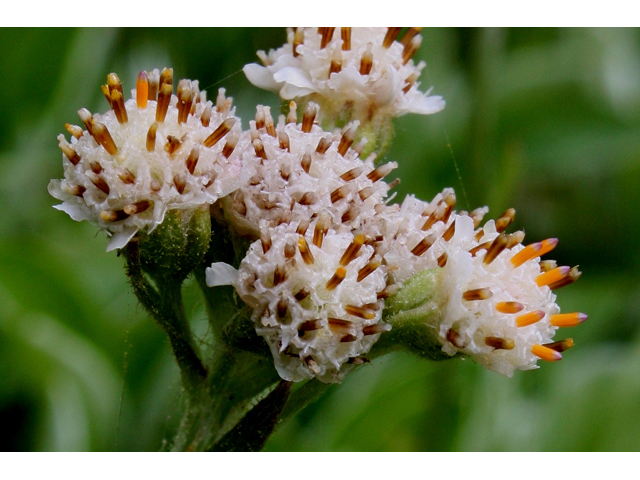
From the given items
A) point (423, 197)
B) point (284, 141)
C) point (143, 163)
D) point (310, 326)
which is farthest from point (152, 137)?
point (423, 197)

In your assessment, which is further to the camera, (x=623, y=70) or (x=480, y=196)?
(x=623, y=70)

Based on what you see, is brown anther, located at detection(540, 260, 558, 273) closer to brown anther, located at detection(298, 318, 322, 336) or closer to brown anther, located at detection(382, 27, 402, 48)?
brown anther, located at detection(298, 318, 322, 336)

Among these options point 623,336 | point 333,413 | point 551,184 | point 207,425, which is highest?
point 207,425

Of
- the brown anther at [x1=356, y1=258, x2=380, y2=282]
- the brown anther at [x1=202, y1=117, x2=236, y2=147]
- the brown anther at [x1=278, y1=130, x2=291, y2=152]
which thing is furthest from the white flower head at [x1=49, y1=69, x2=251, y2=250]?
the brown anther at [x1=356, y1=258, x2=380, y2=282]

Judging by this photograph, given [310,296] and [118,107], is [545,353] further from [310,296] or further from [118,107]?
[118,107]

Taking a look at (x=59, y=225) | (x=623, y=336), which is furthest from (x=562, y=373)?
(x=59, y=225)

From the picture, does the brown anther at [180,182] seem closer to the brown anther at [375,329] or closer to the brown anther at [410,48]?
the brown anther at [375,329]

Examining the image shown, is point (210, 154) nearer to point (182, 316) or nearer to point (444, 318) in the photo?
point (182, 316)

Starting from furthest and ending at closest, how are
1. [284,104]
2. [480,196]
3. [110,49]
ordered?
[110,49] → [480,196] → [284,104]
